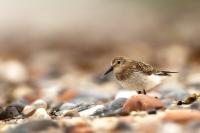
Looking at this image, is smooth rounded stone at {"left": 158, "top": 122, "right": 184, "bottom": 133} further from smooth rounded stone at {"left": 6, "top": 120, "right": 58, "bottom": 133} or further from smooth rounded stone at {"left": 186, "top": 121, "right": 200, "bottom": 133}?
smooth rounded stone at {"left": 6, "top": 120, "right": 58, "bottom": 133}

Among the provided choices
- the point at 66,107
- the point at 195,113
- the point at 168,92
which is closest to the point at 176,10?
the point at 168,92

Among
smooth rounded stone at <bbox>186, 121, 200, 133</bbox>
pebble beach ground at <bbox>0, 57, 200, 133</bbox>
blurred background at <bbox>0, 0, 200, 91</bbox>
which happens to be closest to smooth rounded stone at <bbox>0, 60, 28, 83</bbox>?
blurred background at <bbox>0, 0, 200, 91</bbox>

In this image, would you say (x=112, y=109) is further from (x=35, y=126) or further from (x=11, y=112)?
(x=35, y=126)

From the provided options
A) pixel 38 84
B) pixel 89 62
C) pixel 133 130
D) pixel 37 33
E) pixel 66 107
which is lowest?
pixel 133 130

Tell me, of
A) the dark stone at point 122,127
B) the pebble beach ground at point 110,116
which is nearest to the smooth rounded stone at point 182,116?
the pebble beach ground at point 110,116

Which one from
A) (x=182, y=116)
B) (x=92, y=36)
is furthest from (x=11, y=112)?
(x=92, y=36)

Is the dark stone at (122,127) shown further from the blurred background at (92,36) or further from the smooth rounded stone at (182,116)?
the blurred background at (92,36)

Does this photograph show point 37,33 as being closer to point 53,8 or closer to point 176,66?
point 53,8
